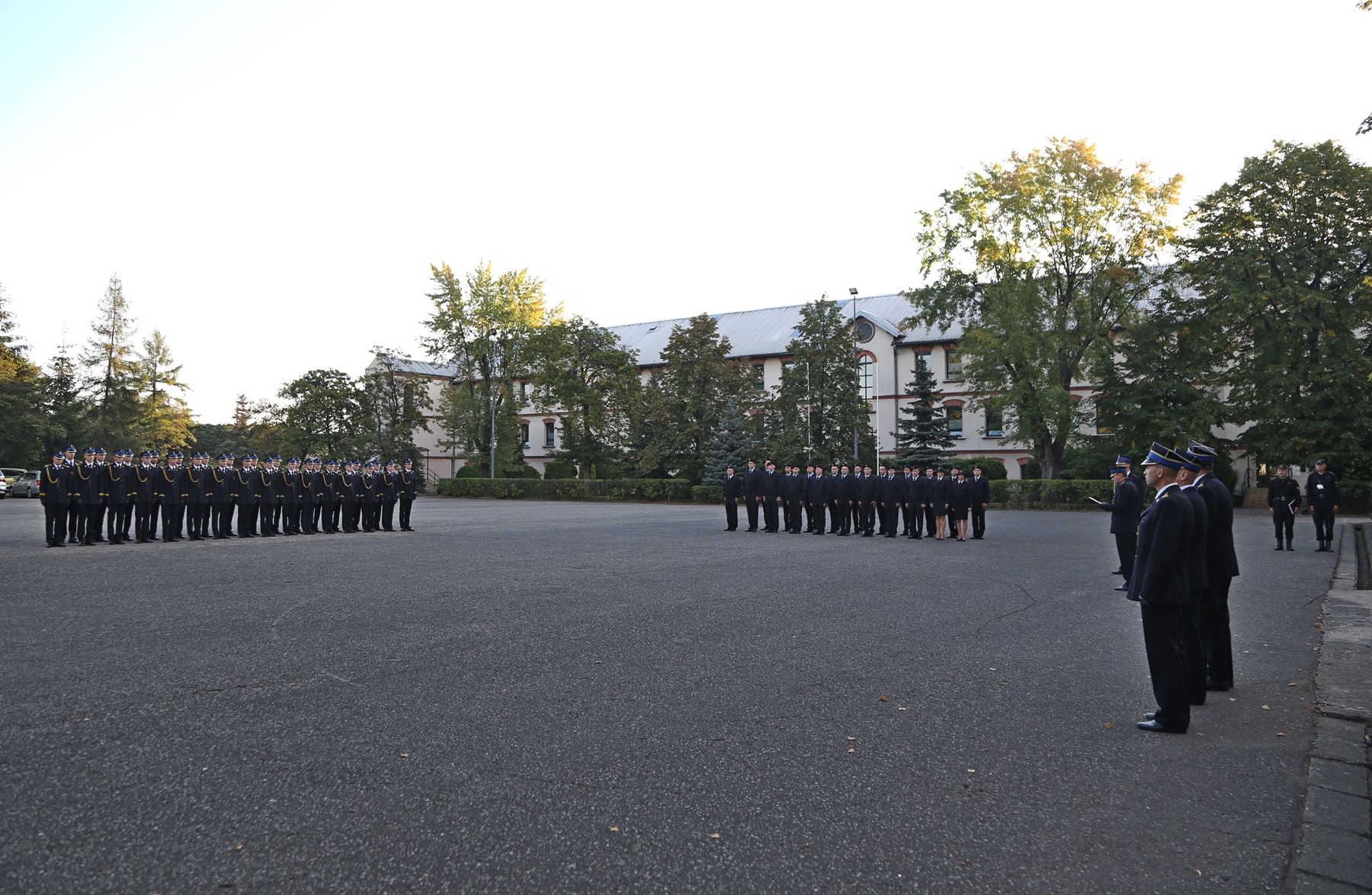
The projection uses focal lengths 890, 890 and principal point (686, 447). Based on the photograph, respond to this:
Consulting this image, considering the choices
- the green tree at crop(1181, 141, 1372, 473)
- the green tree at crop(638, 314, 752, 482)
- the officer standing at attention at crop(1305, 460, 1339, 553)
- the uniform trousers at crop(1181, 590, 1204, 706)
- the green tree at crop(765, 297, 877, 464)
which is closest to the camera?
the uniform trousers at crop(1181, 590, 1204, 706)

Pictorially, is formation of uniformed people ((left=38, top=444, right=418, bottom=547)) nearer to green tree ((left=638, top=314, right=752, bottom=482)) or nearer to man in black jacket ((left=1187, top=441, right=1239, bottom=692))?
man in black jacket ((left=1187, top=441, right=1239, bottom=692))

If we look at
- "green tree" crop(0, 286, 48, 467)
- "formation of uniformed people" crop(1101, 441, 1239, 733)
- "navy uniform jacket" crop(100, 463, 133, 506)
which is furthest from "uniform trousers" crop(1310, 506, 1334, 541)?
"green tree" crop(0, 286, 48, 467)

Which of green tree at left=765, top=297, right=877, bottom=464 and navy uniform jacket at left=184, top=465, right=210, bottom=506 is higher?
green tree at left=765, top=297, right=877, bottom=464

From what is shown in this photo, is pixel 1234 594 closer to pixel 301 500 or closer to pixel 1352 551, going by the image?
pixel 1352 551

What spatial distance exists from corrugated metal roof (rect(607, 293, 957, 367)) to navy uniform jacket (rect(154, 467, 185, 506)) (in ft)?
132

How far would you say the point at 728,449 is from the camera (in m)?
47.2

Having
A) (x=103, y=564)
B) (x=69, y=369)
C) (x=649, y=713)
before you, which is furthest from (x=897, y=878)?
(x=69, y=369)

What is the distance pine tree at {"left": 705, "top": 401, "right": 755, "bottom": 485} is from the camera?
46469 mm

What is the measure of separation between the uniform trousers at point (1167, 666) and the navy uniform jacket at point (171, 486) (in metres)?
20.4

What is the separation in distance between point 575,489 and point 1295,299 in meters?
36.2

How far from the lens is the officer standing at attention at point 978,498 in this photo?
21.8 metres

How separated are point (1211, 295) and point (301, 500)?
35022mm

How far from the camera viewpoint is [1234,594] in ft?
38.4

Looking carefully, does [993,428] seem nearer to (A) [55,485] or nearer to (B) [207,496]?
(B) [207,496]
